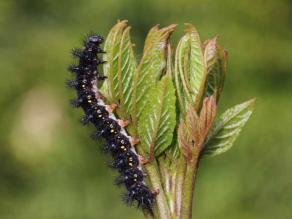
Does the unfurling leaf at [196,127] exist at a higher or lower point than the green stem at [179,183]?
higher

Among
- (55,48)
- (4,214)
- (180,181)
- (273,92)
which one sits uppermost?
(180,181)

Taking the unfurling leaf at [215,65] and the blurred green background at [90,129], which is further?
the blurred green background at [90,129]

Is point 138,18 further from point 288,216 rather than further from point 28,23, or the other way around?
point 288,216

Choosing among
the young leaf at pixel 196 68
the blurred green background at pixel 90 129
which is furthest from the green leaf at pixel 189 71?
the blurred green background at pixel 90 129

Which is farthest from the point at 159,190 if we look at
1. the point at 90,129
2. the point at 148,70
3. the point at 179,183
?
the point at 90,129

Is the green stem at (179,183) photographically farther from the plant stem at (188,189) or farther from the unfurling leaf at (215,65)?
the unfurling leaf at (215,65)

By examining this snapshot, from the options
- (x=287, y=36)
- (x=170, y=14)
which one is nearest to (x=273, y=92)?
(x=287, y=36)

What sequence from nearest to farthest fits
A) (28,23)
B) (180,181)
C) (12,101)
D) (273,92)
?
(180,181) → (273,92) → (12,101) → (28,23)

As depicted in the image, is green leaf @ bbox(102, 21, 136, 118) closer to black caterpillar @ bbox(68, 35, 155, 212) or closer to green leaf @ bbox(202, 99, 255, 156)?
black caterpillar @ bbox(68, 35, 155, 212)
